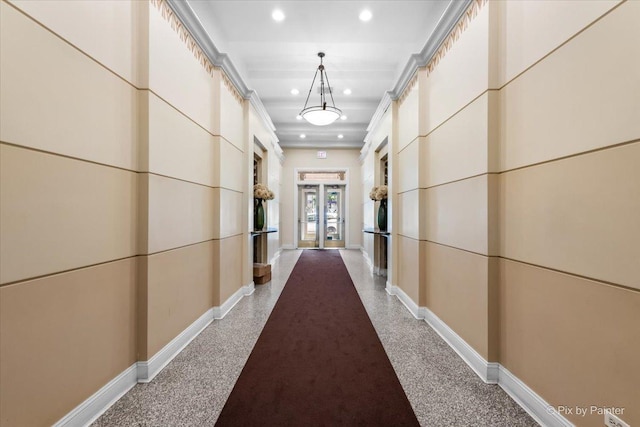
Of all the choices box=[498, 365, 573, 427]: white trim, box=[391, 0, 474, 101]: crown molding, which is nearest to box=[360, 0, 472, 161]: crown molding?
box=[391, 0, 474, 101]: crown molding

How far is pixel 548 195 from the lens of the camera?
162 centimetres

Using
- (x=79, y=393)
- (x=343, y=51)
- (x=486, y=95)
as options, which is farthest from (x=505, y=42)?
(x=79, y=393)

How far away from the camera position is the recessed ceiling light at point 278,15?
3.26m

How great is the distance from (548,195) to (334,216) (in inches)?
336

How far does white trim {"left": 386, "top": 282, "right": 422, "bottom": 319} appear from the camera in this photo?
3401 mm

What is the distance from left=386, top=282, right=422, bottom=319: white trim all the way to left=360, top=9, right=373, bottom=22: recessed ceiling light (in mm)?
3812

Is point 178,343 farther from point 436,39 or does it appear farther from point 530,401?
point 436,39

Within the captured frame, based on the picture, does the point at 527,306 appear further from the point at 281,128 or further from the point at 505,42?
the point at 281,128

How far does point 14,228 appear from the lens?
1.30 meters

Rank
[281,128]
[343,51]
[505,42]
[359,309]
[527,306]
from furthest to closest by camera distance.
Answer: [281,128] → [343,51] → [359,309] → [505,42] → [527,306]

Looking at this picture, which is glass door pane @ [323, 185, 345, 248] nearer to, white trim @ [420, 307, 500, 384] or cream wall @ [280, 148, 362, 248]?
cream wall @ [280, 148, 362, 248]

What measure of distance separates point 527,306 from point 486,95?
1626 millimetres

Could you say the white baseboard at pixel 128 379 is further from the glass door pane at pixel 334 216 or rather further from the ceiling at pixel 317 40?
the glass door pane at pixel 334 216

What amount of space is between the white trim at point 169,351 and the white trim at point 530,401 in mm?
2791
